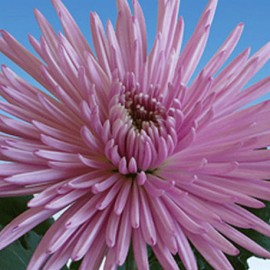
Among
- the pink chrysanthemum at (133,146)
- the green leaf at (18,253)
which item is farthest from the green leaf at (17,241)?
the pink chrysanthemum at (133,146)

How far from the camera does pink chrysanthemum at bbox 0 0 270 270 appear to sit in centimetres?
69

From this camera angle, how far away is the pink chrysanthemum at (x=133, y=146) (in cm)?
69

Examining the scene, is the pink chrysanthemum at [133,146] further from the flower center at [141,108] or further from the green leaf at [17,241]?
the green leaf at [17,241]

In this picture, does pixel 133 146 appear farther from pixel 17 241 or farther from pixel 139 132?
pixel 17 241

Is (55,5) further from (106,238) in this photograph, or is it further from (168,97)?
(106,238)

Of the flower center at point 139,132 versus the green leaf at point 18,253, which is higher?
the flower center at point 139,132

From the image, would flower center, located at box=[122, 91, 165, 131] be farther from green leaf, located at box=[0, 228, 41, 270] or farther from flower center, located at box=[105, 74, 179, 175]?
green leaf, located at box=[0, 228, 41, 270]

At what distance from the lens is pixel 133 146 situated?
0.72m

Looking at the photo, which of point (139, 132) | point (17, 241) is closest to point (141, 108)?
point (139, 132)

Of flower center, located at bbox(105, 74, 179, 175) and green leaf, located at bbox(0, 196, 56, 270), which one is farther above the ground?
flower center, located at bbox(105, 74, 179, 175)

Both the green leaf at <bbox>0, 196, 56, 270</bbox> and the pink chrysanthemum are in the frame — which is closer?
the pink chrysanthemum

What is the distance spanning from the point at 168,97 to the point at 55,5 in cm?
19

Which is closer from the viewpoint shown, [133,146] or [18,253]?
[133,146]

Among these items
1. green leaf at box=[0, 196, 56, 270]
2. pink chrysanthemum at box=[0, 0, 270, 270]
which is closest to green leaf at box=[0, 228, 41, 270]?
green leaf at box=[0, 196, 56, 270]
